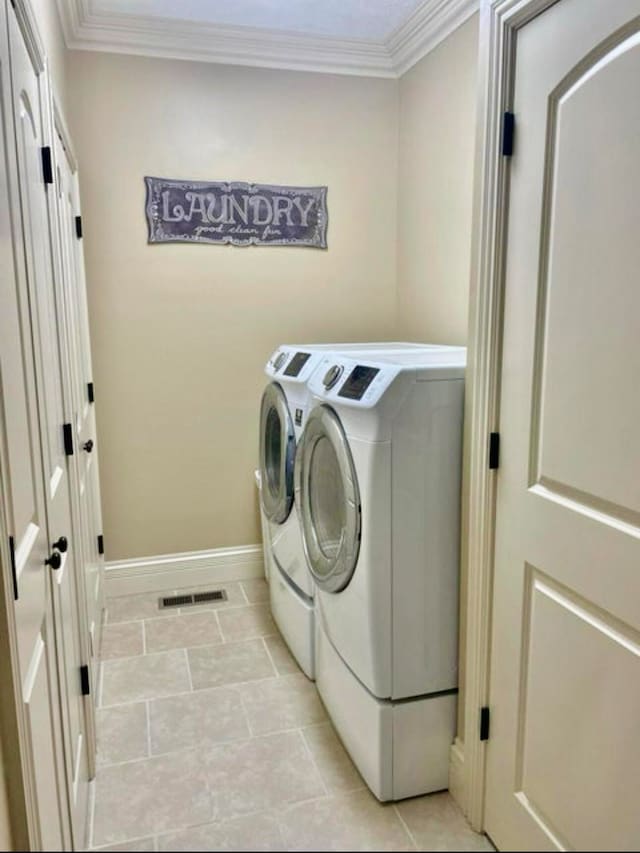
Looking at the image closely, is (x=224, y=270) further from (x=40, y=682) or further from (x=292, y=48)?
(x=40, y=682)

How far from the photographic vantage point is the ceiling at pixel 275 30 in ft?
8.43

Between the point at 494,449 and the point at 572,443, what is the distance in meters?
0.28

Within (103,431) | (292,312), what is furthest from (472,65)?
(103,431)

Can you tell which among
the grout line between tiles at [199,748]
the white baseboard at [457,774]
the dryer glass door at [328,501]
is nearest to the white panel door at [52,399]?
the grout line between tiles at [199,748]

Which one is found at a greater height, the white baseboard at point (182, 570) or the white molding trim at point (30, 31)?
the white molding trim at point (30, 31)

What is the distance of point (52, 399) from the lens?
1550mm

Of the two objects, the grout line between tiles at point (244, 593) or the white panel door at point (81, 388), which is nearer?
the white panel door at point (81, 388)

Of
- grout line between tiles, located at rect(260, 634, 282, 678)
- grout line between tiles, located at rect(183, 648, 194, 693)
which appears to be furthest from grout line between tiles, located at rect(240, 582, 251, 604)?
grout line between tiles, located at rect(183, 648, 194, 693)

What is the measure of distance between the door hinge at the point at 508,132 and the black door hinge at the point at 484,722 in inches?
55.1

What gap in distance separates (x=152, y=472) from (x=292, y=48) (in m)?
2.15

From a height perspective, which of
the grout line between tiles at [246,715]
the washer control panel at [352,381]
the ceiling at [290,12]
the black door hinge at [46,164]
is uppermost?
the ceiling at [290,12]

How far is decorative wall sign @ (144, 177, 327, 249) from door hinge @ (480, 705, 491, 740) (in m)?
2.30

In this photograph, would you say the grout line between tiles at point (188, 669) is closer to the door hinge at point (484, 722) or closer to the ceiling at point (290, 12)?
the door hinge at point (484, 722)

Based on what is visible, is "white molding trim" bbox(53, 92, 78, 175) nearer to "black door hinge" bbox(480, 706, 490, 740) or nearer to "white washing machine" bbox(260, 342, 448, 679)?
"white washing machine" bbox(260, 342, 448, 679)
